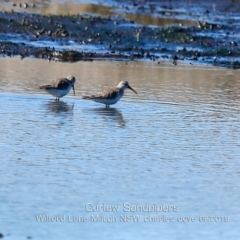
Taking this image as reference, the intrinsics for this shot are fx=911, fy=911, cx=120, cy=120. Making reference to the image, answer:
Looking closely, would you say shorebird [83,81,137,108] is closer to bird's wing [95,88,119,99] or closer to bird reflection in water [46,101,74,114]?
bird's wing [95,88,119,99]

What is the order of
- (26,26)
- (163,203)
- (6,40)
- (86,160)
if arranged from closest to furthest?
(163,203)
(86,160)
(6,40)
(26,26)

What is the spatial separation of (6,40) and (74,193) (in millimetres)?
14508

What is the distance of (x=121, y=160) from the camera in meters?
9.92

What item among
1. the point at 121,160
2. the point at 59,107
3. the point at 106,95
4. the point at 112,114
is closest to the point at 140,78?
the point at 106,95

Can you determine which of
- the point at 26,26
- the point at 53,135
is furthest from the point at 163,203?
the point at 26,26

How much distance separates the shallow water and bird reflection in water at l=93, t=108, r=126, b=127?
0.01 metres

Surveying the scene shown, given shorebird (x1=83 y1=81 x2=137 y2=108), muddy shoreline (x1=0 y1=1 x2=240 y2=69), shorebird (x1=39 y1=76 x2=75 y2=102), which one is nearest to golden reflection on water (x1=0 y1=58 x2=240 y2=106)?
shorebird (x1=39 y1=76 x2=75 y2=102)

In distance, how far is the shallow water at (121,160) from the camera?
25.3ft

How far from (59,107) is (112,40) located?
32.4 ft

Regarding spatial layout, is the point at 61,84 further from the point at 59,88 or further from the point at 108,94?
the point at 108,94

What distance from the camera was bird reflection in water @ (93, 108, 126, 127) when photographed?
40.5 ft

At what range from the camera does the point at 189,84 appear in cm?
1648

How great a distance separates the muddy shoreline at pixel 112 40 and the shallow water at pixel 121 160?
449 cm

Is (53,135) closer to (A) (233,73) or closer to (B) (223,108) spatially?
(B) (223,108)
